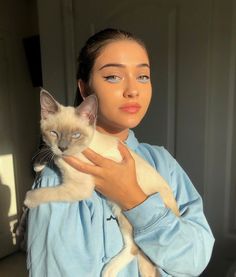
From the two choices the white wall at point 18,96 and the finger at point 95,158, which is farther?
the white wall at point 18,96

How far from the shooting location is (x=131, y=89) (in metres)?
0.73

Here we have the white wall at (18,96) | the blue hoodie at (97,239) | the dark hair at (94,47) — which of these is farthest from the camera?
the white wall at (18,96)

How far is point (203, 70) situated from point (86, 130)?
0.79m

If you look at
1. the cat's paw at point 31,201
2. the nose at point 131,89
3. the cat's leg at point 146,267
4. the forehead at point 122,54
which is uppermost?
the forehead at point 122,54

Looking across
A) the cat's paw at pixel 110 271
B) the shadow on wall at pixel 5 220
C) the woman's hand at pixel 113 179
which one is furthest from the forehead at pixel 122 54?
the shadow on wall at pixel 5 220

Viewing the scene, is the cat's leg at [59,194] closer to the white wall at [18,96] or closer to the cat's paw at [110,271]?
the cat's paw at [110,271]

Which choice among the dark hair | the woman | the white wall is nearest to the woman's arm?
the woman

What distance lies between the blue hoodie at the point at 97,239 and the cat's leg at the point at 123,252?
0.5 inches

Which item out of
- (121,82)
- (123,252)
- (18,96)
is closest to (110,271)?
(123,252)

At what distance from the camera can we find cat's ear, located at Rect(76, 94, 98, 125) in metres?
0.71

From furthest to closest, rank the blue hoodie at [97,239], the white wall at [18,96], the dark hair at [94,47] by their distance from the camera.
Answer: the white wall at [18,96] < the dark hair at [94,47] < the blue hoodie at [97,239]

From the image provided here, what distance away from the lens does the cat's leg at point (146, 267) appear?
2.35 feet

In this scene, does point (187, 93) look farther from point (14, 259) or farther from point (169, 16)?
point (14, 259)

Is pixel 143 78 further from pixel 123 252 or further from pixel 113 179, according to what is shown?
pixel 123 252
